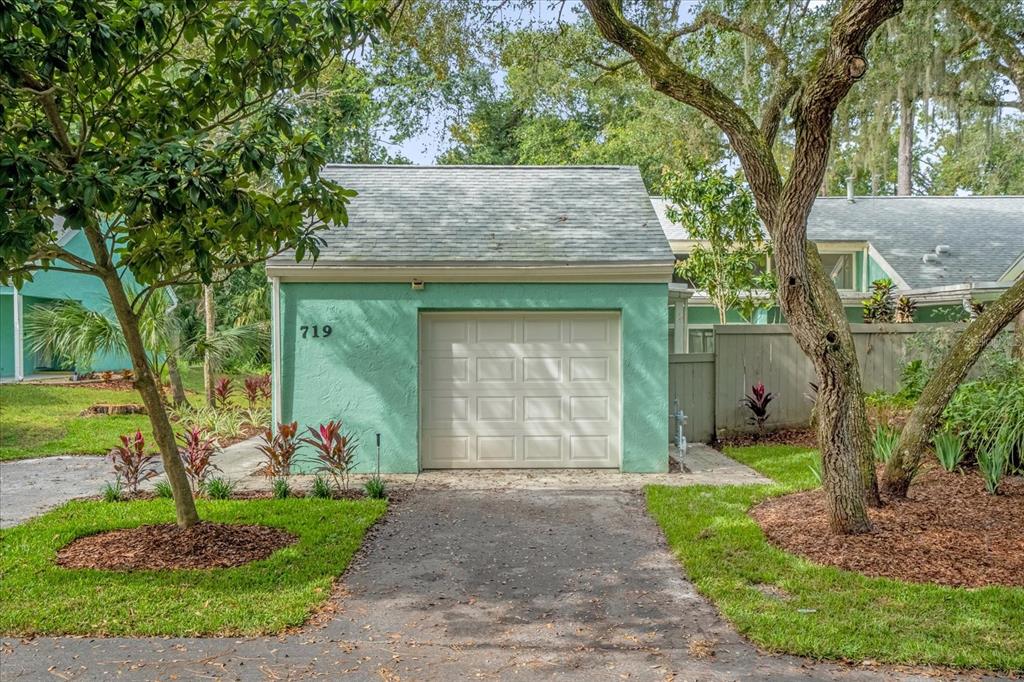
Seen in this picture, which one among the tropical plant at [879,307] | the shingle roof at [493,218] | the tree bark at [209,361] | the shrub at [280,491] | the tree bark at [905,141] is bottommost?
the shrub at [280,491]

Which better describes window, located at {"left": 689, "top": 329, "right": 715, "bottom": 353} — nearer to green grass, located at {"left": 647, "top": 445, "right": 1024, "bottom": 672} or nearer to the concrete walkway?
the concrete walkway

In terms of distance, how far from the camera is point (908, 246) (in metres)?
16.8

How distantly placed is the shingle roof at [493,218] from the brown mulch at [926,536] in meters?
3.75

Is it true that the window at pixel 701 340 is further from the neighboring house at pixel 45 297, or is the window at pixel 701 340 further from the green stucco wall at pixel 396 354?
the neighboring house at pixel 45 297

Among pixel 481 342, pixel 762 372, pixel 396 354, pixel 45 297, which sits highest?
pixel 45 297

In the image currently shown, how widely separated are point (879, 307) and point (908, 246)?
3642 millimetres

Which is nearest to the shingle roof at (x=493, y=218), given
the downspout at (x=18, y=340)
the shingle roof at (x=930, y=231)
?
the shingle roof at (x=930, y=231)

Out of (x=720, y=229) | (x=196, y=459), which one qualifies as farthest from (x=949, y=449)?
(x=196, y=459)

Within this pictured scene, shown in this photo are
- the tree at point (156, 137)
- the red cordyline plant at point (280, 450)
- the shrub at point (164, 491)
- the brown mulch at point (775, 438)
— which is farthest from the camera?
the brown mulch at point (775, 438)

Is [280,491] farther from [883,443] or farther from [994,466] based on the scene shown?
[994,466]

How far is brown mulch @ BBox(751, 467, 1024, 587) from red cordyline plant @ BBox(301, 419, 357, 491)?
442 centimetres

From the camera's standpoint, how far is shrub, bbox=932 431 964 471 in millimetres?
7719

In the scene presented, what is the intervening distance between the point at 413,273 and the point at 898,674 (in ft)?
22.2

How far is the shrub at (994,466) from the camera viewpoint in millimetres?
6980
